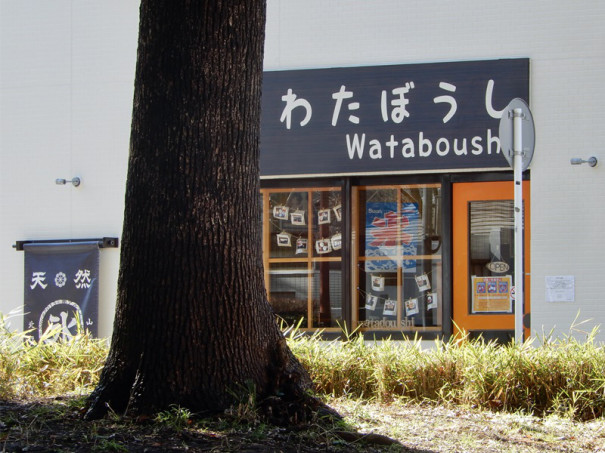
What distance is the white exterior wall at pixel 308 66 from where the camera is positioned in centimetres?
936

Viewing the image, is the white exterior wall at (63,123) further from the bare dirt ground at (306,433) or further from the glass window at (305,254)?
the bare dirt ground at (306,433)

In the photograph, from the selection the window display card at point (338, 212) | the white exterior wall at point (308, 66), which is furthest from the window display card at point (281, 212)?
the white exterior wall at point (308, 66)

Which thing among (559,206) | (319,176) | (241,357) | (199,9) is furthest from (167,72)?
(559,206)

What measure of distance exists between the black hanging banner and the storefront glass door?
14.7ft

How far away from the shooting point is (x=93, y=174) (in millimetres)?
10664

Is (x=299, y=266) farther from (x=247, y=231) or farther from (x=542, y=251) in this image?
(x=247, y=231)

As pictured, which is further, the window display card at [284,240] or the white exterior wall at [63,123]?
the white exterior wall at [63,123]

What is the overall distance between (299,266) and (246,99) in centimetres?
525

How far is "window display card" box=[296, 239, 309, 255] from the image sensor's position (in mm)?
10180

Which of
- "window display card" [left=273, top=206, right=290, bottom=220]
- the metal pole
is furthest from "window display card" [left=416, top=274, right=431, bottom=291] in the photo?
the metal pole

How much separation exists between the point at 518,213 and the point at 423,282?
299 cm

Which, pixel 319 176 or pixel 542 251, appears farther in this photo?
pixel 319 176

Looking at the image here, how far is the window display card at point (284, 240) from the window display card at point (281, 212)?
0.21 m

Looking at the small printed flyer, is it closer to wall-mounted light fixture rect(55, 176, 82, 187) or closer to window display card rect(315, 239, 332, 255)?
window display card rect(315, 239, 332, 255)
